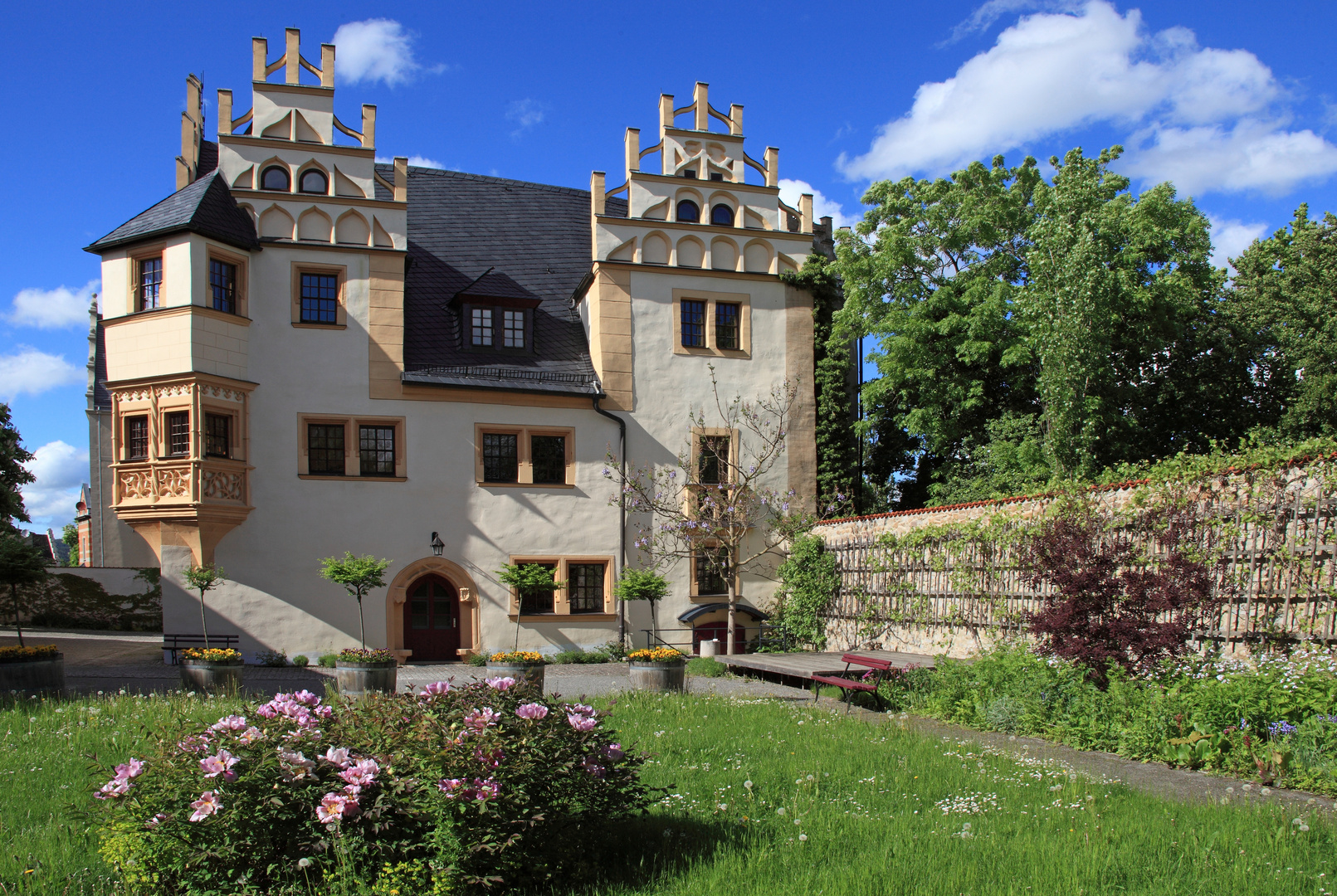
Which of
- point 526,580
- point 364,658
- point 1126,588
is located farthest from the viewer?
point 526,580

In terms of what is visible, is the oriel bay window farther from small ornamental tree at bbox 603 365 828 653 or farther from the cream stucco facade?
small ornamental tree at bbox 603 365 828 653

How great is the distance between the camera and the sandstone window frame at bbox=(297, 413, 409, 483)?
2006cm

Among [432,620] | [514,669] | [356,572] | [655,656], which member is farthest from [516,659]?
[432,620]

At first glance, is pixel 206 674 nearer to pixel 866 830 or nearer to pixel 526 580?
pixel 526 580

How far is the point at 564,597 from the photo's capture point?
840 inches

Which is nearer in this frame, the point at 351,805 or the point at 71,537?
the point at 351,805

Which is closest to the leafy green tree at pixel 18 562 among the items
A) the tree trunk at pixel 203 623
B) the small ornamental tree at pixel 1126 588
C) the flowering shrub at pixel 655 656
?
the tree trunk at pixel 203 623

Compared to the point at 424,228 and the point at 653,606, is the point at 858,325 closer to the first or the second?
the point at 653,606

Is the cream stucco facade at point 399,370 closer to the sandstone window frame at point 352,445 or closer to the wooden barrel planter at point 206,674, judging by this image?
the sandstone window frame at point 352,445

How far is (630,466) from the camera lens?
22.1 m

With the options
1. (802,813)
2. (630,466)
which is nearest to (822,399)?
(630,466)

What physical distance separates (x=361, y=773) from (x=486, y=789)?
25.8 inches

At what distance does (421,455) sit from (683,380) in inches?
248

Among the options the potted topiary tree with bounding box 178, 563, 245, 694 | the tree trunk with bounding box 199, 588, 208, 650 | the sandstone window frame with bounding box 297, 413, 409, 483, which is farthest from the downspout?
the potted topiary tree with bounding box 178, 563, 245, 694
